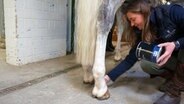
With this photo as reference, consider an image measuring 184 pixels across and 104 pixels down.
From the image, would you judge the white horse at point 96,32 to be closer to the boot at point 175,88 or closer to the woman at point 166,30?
the woman at point 166,30

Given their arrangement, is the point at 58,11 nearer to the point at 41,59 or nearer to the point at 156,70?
the point at 41,59

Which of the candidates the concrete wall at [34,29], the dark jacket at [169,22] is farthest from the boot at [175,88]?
the concrete wall at [34,29]

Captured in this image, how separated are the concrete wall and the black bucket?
122 centimetres

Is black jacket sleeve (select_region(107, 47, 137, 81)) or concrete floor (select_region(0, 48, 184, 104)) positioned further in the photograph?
black jacket sleeve (select_region(107, 47, 137, 81))

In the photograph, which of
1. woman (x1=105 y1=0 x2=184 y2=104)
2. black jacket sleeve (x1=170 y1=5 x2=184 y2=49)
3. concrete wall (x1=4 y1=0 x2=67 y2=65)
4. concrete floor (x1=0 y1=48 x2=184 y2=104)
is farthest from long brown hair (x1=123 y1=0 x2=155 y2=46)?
concrete wall (x1=4 y1=0 x2=67 y2=65)

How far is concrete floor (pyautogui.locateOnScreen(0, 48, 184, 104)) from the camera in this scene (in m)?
1.39

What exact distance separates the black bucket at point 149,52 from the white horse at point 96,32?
204 mm

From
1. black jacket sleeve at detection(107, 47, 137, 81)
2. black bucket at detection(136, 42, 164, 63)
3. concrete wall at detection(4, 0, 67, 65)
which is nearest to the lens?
black bucket at detection(136, 42, 164, 63)

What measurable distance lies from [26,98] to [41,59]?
1050 millimetres

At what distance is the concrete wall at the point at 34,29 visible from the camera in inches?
83.7

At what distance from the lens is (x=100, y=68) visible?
1376 millimetres

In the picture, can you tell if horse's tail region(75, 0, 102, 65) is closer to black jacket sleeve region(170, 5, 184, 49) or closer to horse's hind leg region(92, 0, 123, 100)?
horse's hind leg region(92, 0, 123, 100)

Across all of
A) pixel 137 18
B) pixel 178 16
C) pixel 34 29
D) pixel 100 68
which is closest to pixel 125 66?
pixel 100 68

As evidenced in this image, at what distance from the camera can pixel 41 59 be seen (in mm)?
2412
